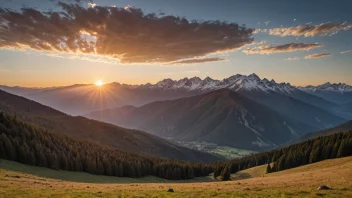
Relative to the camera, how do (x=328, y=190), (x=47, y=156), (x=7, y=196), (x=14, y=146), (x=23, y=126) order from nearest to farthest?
(x=7, y=196) → (x=328, y=190) → (x=14, y=146) → (x=47, y=156) → (x=23, y=126)

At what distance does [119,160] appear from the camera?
146750 mm

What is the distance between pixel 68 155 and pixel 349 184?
113 m

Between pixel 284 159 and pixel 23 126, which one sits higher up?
pixel 23 126

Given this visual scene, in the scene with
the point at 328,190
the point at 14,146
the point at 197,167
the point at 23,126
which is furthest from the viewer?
the point at 197,167

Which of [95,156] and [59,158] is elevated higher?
[95,156]

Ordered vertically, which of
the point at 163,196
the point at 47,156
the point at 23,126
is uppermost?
the point at 23,126

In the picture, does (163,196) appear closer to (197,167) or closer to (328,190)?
(328,190)

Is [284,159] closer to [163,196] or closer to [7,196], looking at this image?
[163,196]

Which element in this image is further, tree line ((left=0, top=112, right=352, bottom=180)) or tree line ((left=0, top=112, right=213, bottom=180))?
tree line ((left=0, top=112, right=352, bottom=180))

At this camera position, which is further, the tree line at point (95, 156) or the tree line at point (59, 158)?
the tree line at point (95, 156)

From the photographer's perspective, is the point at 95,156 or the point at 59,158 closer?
the point at 59,158

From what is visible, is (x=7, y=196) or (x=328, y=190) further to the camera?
(x=328, y=190)

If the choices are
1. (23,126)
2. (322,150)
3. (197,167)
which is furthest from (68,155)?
(322,150)

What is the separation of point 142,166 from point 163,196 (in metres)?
125
